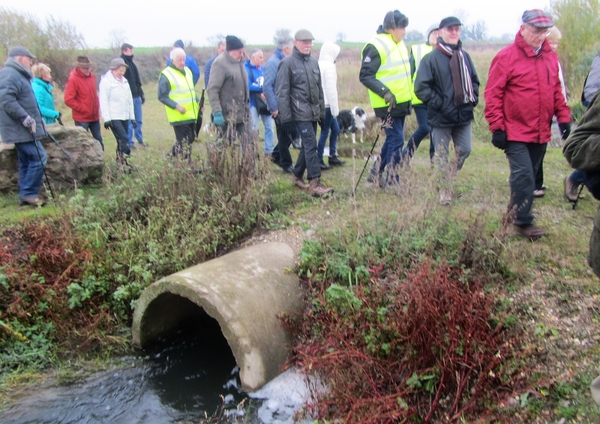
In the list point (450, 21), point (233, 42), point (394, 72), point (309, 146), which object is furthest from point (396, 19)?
point (233, 42)

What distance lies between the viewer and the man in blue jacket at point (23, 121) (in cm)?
579

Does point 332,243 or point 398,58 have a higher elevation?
point 398,58

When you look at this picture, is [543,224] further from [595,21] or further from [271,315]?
[595,21]

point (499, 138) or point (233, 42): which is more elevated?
point (233, 42)

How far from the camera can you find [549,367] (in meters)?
3.27

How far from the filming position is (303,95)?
241 inches

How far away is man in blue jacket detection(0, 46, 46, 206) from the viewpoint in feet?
19.0

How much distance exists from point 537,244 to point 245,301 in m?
2.80

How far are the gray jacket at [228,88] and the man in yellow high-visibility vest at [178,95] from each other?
2.01 feet

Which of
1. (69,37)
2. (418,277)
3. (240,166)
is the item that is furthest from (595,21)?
(69,37)

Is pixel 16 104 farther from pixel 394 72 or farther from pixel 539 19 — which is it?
pixel 539 19

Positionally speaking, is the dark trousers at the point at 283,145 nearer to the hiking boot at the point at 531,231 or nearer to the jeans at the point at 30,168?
the jeans at the point at 30,168

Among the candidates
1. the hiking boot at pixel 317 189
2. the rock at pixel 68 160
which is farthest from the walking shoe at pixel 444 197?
the rock at pixel 68 160

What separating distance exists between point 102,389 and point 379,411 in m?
2.43
